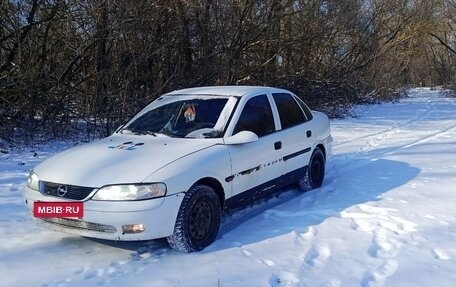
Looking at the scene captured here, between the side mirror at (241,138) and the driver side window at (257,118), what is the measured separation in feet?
0.62

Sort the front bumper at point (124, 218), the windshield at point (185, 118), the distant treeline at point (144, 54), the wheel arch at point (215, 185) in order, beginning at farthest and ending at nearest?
the distant treeline at point (144, 54) < the windshield at point (185, 118) < the wheel arch at point (215, 185) < the front bumper at point (124, 218)

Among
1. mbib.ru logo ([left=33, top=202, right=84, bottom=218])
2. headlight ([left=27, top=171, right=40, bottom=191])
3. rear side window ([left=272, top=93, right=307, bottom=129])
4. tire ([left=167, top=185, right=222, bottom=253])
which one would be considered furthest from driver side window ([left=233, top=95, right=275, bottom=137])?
headlight ([left=27, top=171, right=40, bottom=191])

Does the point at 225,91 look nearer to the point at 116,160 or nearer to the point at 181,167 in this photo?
the point at 181,167

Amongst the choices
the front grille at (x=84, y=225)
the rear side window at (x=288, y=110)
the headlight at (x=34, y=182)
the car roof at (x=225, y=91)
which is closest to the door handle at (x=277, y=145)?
the rear side window at (x=288, y=110)

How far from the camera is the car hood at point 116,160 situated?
171 inches

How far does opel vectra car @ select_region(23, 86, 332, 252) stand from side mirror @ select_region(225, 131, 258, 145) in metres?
0.01

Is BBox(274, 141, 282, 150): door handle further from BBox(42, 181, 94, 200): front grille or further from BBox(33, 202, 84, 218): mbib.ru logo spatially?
BBox(33, 202, 84, 218): mbib.ru logo

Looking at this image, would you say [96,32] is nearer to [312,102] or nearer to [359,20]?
[312,102]

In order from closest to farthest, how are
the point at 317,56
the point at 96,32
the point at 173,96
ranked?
the point at 173,96 < the point at 96,32 < the point at 317,56

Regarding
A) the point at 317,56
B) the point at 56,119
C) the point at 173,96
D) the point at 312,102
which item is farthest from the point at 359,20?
the point at 173,96

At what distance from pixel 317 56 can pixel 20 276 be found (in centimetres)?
1684

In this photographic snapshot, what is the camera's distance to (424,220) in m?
5.51

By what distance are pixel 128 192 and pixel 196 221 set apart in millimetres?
747

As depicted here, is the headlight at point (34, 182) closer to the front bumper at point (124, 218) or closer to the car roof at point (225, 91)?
the front bumper at point (124, 218)
